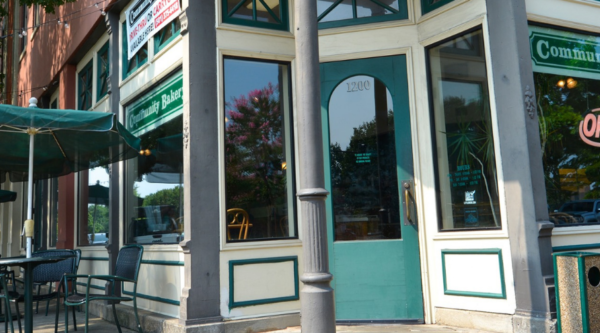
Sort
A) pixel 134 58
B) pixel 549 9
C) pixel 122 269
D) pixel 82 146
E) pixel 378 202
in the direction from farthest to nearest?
pixel 134 58 < pixel 82 146 < pixel 122 269 < pixel 378 202 < pixel 549 9

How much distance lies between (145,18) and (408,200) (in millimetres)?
4408

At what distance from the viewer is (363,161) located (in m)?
6.44

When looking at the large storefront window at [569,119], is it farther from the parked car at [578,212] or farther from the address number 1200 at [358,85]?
the address number 1200 at [358,85]

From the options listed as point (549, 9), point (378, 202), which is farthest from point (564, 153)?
point (378, 202)

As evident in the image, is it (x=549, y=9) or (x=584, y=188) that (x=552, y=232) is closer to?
(x=584, y=188)

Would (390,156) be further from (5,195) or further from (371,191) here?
(5,195)

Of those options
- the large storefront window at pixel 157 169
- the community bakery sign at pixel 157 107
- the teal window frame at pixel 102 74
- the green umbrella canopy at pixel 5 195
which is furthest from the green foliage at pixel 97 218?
the green umbrella canopy at pixel 5 195

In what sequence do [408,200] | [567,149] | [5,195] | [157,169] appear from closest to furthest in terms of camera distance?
[567,149], [408,200], [157,169], [5,195]

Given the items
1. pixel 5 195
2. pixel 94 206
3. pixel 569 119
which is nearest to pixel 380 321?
pixel 569 119

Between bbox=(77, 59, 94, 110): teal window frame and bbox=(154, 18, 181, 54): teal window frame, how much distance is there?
11.3ft

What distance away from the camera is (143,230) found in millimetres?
7930

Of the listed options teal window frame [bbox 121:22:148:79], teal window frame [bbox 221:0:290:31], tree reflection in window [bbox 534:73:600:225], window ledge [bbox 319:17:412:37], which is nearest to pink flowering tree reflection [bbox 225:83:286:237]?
teal window frame [bbox 221:0:290:31]

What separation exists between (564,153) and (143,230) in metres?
5.44

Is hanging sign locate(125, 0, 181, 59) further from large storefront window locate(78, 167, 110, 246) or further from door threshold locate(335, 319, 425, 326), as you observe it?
door threshold locate(335, 319, 425, 326)
